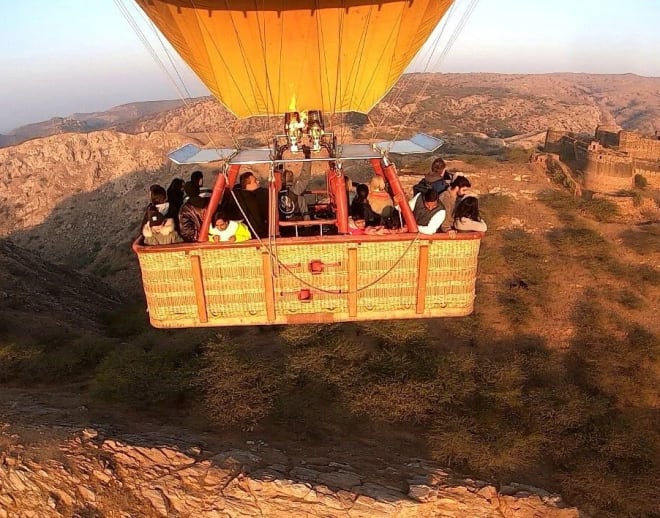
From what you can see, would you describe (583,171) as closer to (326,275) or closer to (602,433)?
(602,433)

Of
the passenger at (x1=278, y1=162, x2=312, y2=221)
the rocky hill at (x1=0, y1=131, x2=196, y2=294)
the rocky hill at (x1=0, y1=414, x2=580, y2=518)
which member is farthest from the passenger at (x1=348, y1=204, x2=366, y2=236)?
the rocky hill at (x1=0, y1=131, x2=196, y2=294)

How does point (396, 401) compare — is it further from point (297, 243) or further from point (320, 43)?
point (320, 43)

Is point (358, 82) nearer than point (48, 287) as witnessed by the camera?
Yes

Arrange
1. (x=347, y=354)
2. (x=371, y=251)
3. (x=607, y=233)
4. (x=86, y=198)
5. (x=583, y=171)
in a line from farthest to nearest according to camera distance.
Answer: (x=86, y=198), (x=583, y=171), (x=607, y=233), (x=347, y=354), (x=371, y=251)

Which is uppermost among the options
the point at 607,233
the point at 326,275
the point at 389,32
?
the point at 389,32

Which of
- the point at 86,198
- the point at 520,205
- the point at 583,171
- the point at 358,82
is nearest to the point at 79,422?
the point at 358,82

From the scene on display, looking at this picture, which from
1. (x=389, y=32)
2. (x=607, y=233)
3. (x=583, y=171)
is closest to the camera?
(x=389, y=32)

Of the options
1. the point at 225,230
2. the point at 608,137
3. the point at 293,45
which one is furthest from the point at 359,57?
the point at 608,137

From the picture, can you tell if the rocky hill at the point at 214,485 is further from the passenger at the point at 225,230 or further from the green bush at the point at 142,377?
the passenger at the point at 225,230
